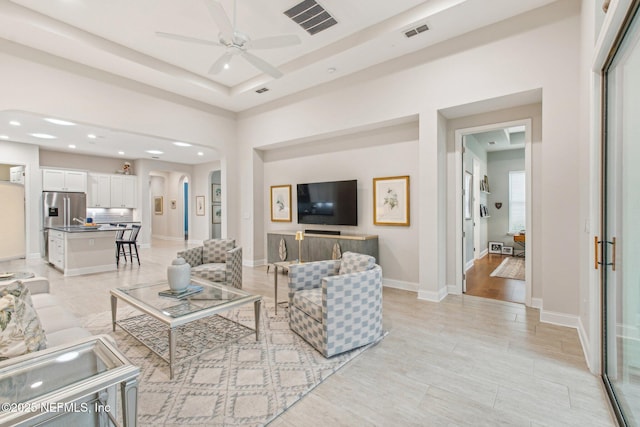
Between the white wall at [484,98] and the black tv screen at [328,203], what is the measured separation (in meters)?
1.01

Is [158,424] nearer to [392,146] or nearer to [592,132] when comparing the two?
[592,132]

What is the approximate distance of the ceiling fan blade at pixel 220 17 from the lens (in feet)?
9.18

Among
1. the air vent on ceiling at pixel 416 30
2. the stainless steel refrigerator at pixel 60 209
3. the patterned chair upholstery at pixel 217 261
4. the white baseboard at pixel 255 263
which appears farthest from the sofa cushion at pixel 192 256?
the stainless steel refrigerator at pixel 60 209

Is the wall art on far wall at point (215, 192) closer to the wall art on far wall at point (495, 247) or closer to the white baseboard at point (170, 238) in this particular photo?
the white baseboard at point (170, 238)

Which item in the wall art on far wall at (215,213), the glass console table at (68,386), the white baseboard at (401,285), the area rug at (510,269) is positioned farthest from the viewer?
the wall art on far wall at (215,213)

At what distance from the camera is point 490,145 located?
7797mm

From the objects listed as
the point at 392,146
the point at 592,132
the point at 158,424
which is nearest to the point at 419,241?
the point at 392,146

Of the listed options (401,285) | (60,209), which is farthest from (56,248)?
(401,285)

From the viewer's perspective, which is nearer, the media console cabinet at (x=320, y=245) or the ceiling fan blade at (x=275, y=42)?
the ceiling fan blade at (x=275, y=42)

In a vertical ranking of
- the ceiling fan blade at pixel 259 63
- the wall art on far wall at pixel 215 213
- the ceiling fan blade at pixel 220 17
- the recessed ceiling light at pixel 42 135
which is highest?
the ceiling fan blade at pixel 220 17

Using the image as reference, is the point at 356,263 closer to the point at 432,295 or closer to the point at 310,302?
the point at 310,302

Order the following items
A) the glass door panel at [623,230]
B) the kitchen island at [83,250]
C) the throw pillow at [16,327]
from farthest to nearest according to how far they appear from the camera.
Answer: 1. the kitchen island at [83,250]
2. the glass door panel at [623,230]
3. the throw pillow at [16,327]

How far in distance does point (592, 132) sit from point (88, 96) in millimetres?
6302

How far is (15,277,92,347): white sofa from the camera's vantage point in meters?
2.09
